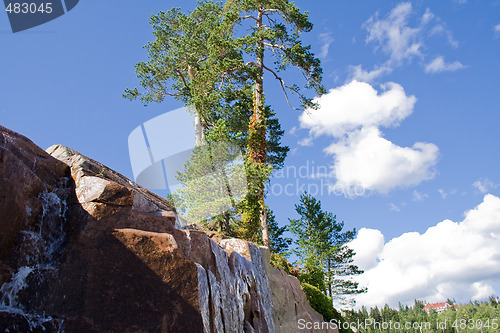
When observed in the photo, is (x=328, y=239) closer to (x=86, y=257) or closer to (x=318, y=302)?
(x=318, y=302)

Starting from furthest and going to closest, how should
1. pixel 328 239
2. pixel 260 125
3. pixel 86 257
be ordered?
pixel 328 239, pixel 260 125, pixel 86 257

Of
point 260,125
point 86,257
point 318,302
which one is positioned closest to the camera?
point 86,257

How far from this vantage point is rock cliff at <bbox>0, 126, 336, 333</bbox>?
16.4 feet

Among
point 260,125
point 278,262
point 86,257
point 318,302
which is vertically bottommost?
point 318,302

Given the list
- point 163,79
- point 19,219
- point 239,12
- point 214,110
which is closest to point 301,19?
point 239,12

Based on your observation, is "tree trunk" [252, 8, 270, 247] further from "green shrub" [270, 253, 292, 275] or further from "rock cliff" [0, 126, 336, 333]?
"rock cliff" [0, 126, 336, 333]

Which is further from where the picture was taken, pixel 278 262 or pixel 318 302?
pixel 318 302

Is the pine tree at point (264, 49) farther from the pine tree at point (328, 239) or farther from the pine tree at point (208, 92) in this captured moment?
the pine tree at point (328, 239)

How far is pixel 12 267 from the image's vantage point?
16.4ft

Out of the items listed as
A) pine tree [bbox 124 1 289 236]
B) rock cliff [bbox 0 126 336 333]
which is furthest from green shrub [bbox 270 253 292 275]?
rock cliff [bbox 0 126 336 333]

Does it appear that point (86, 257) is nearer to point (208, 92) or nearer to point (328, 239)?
point (208, 92)

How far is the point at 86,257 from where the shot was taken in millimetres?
5453

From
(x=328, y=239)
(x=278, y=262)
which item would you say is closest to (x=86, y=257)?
(x=278, y=262)

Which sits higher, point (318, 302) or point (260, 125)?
point (260, 125)
